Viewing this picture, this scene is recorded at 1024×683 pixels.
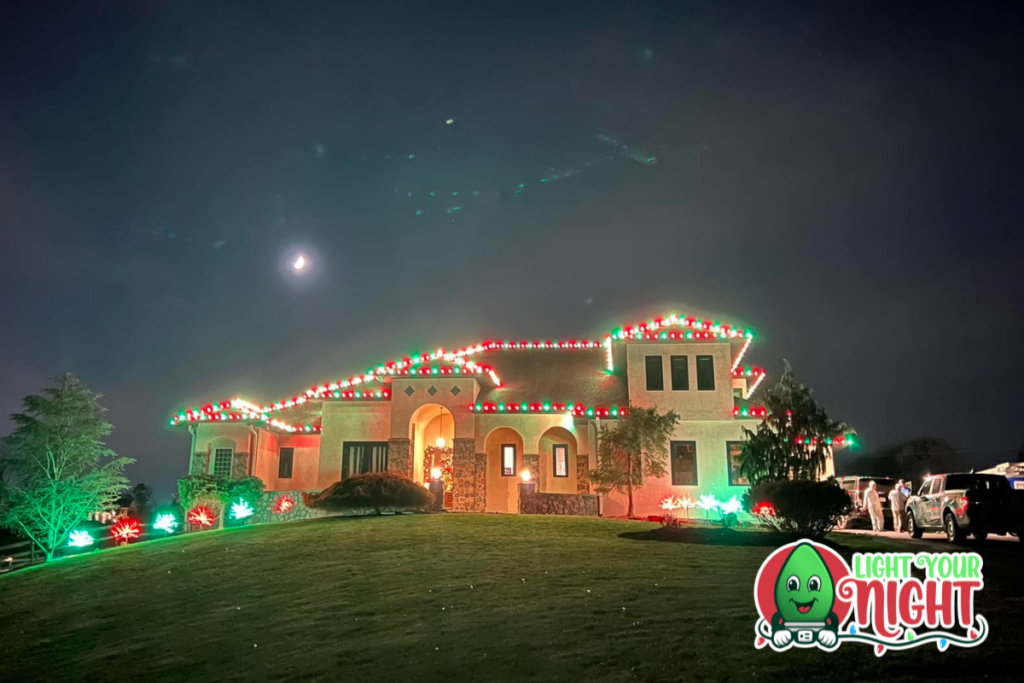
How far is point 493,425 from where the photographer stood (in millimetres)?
29078

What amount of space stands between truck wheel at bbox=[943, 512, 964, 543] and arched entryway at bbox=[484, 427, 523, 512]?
15854 millimetres

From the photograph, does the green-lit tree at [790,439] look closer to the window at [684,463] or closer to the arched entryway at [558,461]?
the window at [684,463]

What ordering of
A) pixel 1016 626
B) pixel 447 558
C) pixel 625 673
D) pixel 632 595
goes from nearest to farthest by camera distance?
pixel 625 673 → pixel 1016 626 → pixel 632 595 → pixel 447 558

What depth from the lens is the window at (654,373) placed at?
29.4 metres

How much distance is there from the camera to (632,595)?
1210cm

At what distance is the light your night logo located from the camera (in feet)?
31.1

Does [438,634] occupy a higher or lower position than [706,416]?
lower

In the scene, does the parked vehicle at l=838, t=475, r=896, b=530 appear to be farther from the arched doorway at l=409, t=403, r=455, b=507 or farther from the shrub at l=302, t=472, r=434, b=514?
the arched doorway at l=409, t=403, r=455, b=507

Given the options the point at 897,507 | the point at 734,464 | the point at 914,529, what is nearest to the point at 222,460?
the point at 734,464

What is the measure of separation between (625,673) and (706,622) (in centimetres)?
205

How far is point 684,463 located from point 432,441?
1049cm

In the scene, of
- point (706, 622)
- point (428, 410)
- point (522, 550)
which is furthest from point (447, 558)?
point (428, 410)

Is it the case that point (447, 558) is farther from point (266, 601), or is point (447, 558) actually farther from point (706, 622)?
point (706, 622)

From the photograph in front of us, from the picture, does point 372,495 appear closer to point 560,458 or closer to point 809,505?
point 560,458
